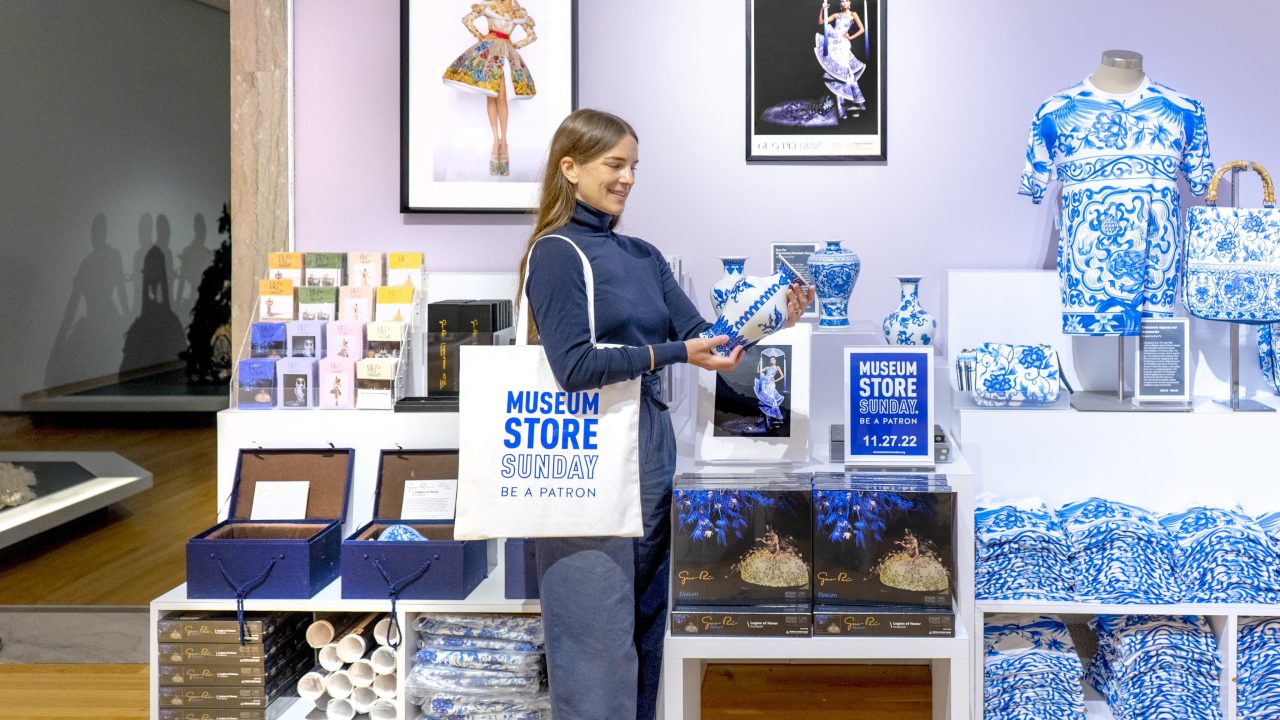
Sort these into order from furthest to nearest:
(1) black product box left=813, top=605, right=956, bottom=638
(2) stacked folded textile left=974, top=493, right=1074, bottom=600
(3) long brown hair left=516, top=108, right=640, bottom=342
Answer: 1. (2) stacked folded textile left=974, top=493, right=1074, bottom=600
2. (1) black product box left=813, top=605, right=956, bottom=638
3. (3) long brown hair left=516, top=108, right=640, bottom=342

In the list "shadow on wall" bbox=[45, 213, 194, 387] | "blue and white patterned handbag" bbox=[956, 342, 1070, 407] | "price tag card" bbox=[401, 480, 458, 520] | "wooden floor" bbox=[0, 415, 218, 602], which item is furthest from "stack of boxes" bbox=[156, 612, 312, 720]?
"blue and white patterned handbag" bbox=[956, 342, 1070, 407]

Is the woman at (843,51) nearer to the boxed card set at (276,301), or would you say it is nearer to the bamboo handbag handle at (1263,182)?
the bamboo handbag handle at (1263,182)

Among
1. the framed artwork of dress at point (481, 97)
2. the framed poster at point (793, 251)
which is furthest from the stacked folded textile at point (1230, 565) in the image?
the framed artwork of dress at point (481, 97)

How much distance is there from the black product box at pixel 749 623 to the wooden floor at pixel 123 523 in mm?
2221

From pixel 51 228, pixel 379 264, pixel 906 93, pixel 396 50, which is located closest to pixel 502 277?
pixel 379 264

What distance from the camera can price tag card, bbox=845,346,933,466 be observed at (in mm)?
2809

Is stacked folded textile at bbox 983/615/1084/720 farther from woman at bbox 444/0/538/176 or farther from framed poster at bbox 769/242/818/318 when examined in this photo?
woman at bbox 444/0/538/176

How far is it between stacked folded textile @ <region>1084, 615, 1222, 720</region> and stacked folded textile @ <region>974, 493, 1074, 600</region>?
0.75 feet

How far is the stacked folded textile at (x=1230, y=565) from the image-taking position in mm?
2867

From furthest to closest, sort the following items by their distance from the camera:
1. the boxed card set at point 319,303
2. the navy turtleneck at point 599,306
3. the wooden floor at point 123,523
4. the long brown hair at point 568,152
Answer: the wooden floor at point 123,523, the boxed card set at point 319,303, the long brown hair at point 568,152, the navy turtleneck at point 599,306

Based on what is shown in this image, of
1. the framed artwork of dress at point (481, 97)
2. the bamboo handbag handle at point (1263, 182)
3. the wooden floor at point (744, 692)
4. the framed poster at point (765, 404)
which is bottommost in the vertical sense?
the wooden floor at point (744, 692)

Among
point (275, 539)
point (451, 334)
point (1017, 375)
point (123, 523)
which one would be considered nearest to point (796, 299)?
point (1017, 375)

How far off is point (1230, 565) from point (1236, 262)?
0.82 m

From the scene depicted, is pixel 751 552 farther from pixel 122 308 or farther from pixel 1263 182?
pixel 122 308
